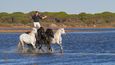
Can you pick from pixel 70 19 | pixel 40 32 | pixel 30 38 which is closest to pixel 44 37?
pixel 40 32

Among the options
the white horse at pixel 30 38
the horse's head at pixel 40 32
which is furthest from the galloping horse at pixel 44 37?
the white horse at pixel 30 38

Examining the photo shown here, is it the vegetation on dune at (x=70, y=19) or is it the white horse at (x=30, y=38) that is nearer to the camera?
the white horse at (x=30, y=38)

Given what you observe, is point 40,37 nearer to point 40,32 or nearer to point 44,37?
point 44,37

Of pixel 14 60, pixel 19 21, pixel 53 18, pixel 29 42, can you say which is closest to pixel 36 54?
pixel 29 42

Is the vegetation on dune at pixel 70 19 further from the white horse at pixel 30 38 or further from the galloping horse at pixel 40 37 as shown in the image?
the white horse at pixel 30 38

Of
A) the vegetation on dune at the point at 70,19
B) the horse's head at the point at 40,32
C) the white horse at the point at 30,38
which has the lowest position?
the vegetation on dune at the point at 70,19

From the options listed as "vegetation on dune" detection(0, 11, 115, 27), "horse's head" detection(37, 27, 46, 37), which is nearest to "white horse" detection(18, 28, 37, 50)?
"horse's head" detection(37, 27, 46, 37)

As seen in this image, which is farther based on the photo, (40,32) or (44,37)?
(44,37)

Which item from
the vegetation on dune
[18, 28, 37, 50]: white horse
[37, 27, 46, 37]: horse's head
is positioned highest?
[37, 27, 46, 37]: horse's head

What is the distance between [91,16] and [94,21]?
15.6 meters

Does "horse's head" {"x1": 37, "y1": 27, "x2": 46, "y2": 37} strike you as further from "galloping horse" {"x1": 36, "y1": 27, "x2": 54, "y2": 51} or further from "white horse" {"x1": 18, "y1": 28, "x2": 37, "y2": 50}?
"white horse" {"x1": 18, "y1": 28, "x2": 37, "y2": 50}

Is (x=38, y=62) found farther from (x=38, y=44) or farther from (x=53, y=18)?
(x=53, y=18)

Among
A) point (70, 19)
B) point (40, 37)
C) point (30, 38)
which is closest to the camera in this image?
point (30, 38)

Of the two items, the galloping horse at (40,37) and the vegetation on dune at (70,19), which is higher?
the galloping horse at (40,37)
